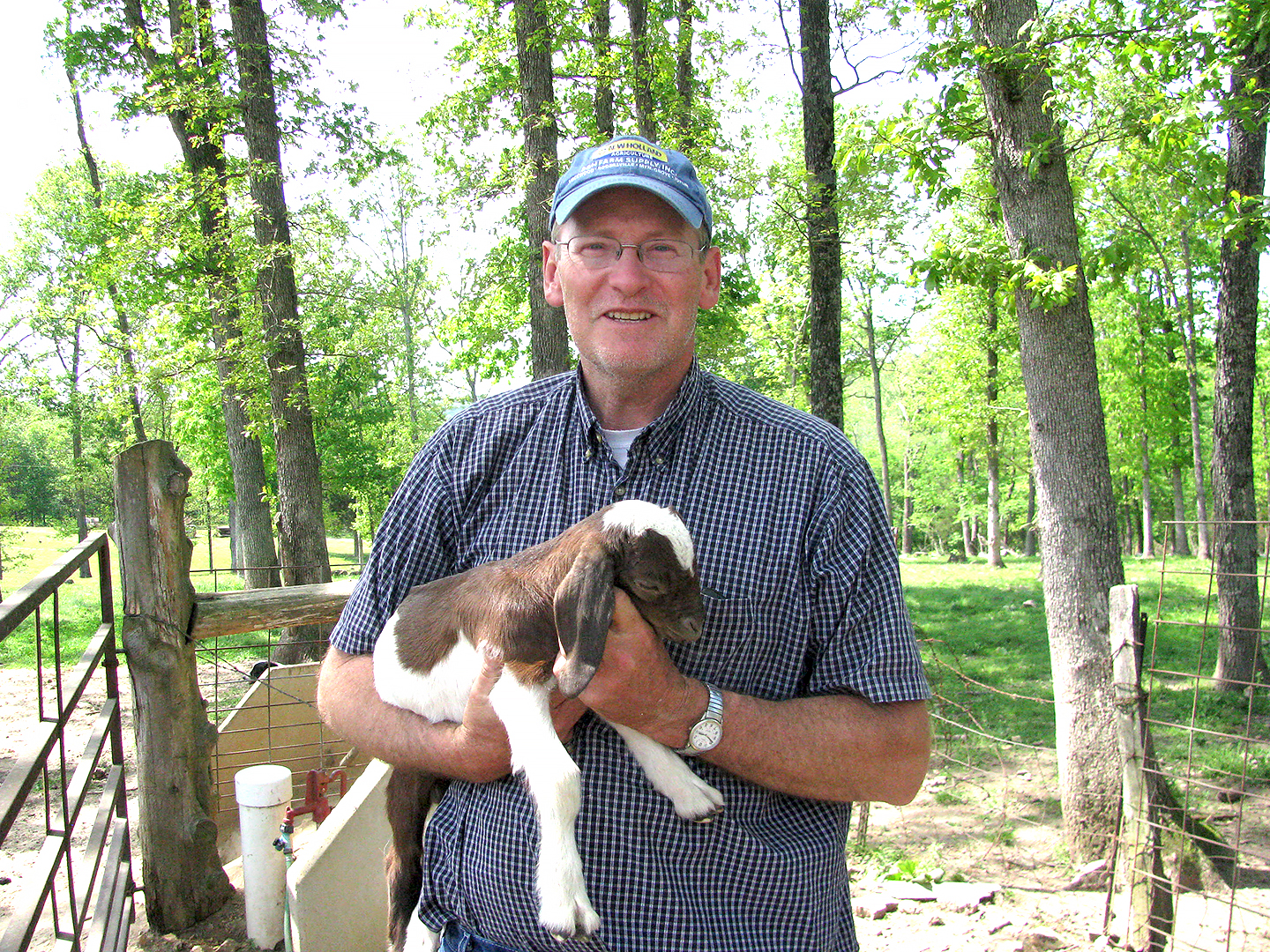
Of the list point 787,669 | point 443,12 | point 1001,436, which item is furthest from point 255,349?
point 1001,436

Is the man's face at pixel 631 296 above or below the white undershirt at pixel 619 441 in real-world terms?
above

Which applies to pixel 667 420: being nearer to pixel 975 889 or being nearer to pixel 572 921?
pixel 572 921

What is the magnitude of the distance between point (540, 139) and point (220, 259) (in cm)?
536

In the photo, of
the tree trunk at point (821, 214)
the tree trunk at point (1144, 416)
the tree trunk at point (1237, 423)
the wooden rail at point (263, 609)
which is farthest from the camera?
the tree trunk at point (1144, 416)

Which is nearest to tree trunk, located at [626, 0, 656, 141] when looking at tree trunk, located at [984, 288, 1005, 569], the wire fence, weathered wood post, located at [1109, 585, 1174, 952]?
the wire fence

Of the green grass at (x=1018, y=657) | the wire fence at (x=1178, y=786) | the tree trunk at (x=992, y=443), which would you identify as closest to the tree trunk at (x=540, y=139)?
the green grass at (x=1018, y=657)

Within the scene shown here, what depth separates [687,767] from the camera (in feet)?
6.21

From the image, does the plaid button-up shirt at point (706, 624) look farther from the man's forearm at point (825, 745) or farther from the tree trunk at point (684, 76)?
the tree trunk at point (684, 76)

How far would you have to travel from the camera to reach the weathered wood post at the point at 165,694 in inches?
163

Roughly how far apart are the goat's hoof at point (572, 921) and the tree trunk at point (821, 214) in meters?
8.33

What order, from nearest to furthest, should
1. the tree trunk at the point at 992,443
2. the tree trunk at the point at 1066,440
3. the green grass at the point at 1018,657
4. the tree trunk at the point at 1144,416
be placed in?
1. the tree trunk at the point at 1066,440
2. the green grass at the point at 1018,657
3. the tree trunk at the point at 992,443
4. the tree trunk at the point at 1144,416

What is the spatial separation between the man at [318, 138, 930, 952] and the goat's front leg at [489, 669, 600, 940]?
0.06 m

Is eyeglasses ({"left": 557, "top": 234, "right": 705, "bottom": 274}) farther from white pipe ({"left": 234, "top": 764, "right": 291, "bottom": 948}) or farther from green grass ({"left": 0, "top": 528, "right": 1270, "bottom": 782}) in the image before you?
green grass ({"left": 0, "top": 528, "right": 1270, "bottom": 782})

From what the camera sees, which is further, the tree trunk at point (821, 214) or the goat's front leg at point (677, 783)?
the tree trunk at point (821, 214)
